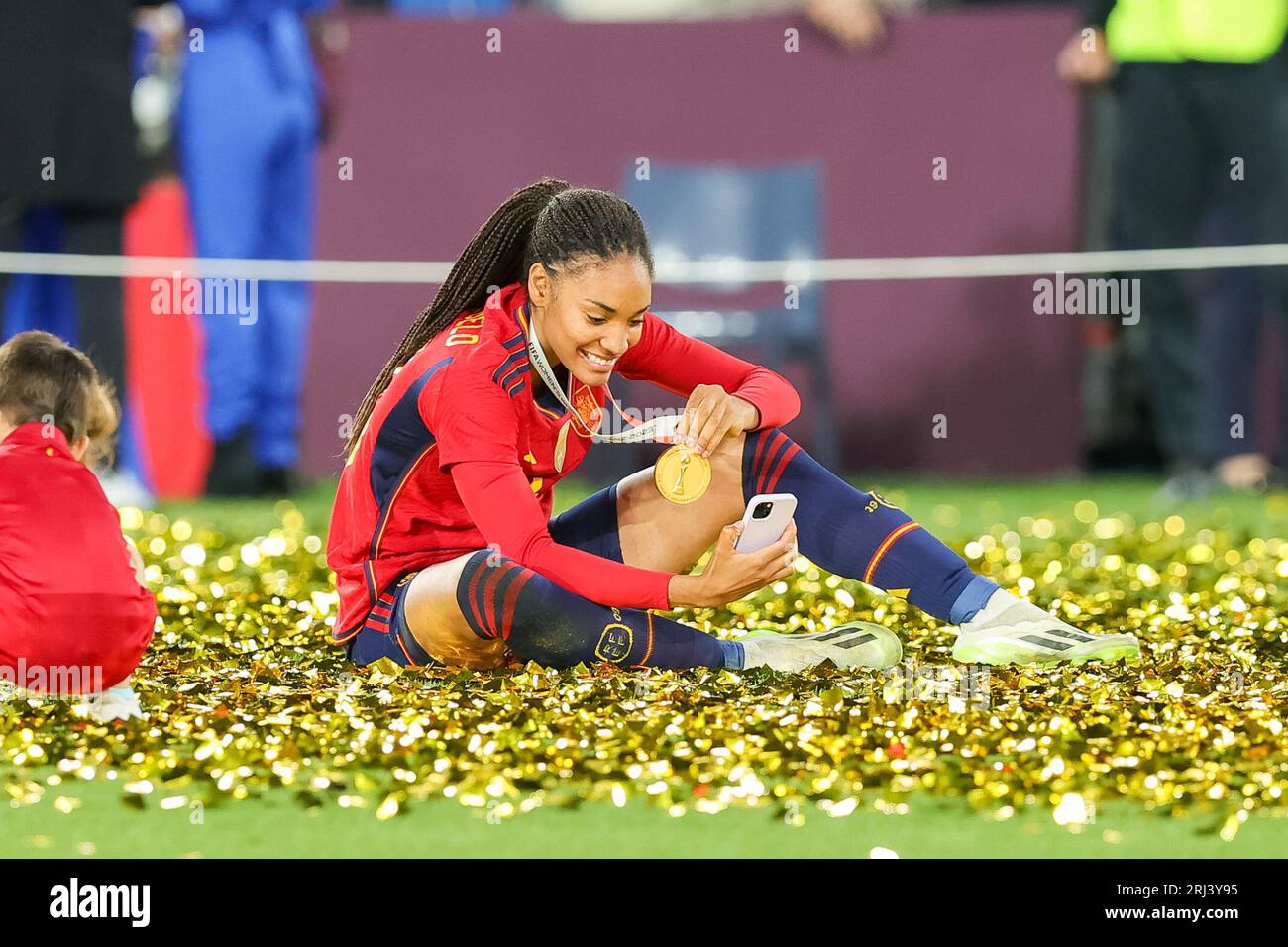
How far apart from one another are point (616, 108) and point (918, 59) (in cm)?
136

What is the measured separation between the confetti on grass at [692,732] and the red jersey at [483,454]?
0.69 ft

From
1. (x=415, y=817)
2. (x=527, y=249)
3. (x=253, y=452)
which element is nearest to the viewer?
(x=415, y=817)

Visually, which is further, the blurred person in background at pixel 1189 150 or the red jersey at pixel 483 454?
the blurred person in background at pixel 1189 150

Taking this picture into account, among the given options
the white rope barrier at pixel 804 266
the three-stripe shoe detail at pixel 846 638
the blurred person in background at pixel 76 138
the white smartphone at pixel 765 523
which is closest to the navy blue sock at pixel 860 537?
the three-stripe shoe detail at pixel 846 638

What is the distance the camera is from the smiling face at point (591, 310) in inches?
138

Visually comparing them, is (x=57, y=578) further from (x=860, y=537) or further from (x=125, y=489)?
(x=125, y=489)

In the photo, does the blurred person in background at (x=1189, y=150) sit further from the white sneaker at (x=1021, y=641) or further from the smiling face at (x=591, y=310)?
the smiling face at (x=591, y=310)

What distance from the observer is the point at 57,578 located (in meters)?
3.50

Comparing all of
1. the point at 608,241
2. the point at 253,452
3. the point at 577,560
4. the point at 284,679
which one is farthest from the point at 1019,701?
the point at 253,452

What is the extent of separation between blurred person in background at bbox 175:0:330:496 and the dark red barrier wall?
66 centimetres

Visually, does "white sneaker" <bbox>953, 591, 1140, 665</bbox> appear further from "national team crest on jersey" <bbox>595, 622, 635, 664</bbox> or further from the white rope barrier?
the white rope barrier

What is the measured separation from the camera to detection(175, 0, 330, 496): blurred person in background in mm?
7973
